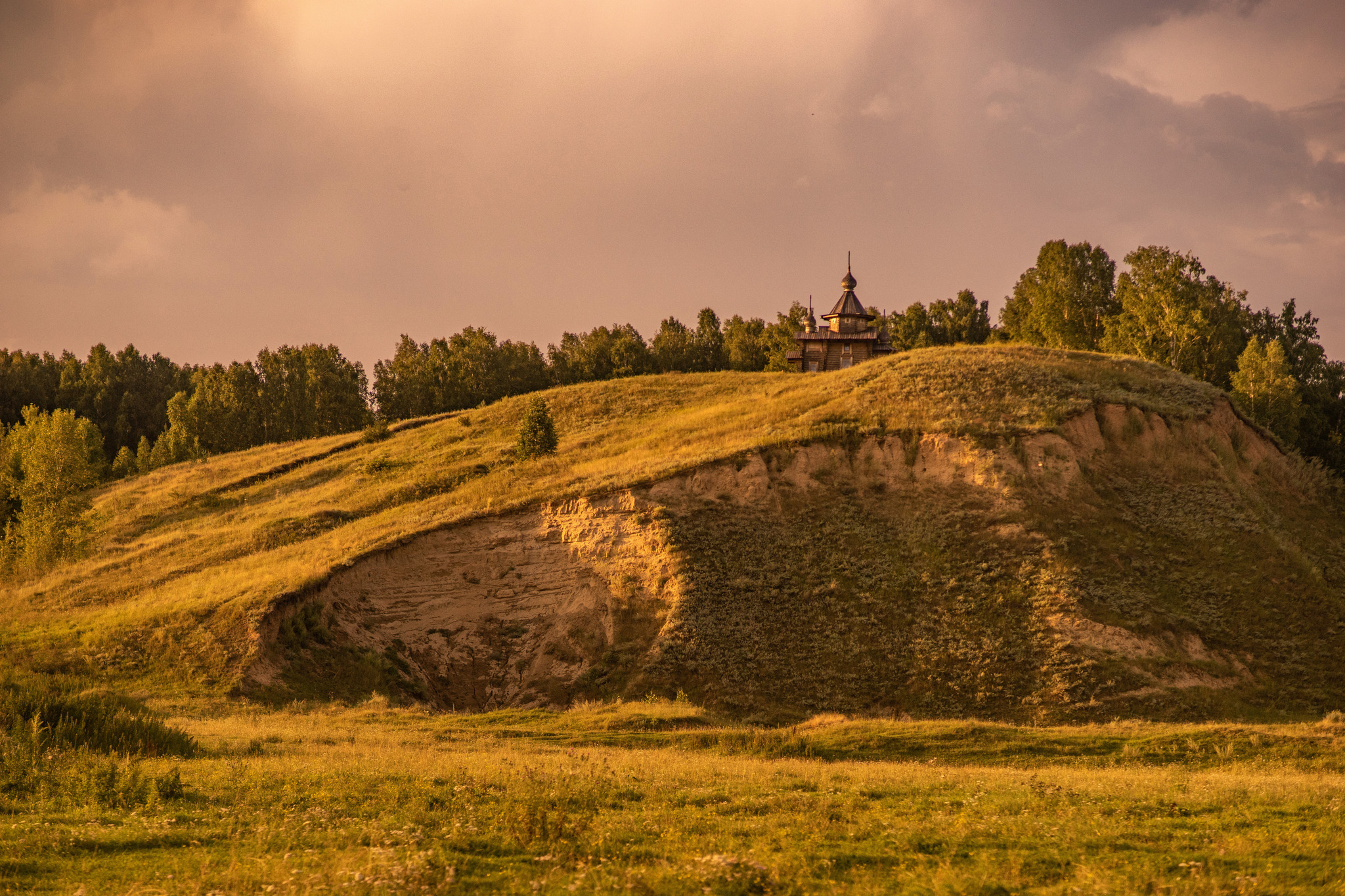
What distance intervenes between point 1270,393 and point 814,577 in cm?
4163

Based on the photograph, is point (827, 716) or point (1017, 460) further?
Answer: point (1017, 460)

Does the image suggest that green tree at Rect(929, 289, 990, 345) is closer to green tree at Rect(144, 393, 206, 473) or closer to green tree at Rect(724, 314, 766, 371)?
green tree at Rect(724, 314, 766, 371)

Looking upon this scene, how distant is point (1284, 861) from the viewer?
10602 millimetres

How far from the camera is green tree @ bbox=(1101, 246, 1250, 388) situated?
209 ft

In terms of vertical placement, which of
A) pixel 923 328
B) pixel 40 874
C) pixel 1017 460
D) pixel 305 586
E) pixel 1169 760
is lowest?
pixel 1169 760

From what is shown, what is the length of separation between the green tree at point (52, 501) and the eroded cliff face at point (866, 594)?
2148cm

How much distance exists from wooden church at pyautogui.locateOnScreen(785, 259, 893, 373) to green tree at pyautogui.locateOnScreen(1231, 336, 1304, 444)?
27206mm

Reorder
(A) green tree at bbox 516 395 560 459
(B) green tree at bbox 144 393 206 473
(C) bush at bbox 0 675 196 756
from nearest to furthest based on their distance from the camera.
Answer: (C) bush at bbox 0 675 196 756 < (A) green tree at bbox 516 395 560 459 < (B) green tree at bbox 144 393 206 473

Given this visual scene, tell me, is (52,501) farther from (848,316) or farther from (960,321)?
(960,321)

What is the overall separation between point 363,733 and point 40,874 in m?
12.6

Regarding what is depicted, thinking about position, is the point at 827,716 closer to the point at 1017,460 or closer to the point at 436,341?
the point at 1017,460

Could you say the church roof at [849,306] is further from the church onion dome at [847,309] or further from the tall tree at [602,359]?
the tall tree at [602,359]

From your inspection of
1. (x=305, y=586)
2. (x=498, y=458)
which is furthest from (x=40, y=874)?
(x=498, y=458)

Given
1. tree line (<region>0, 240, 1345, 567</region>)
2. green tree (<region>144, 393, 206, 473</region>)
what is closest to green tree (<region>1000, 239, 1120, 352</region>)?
tree line (<region>0, 240, 1345, 567</region>)
